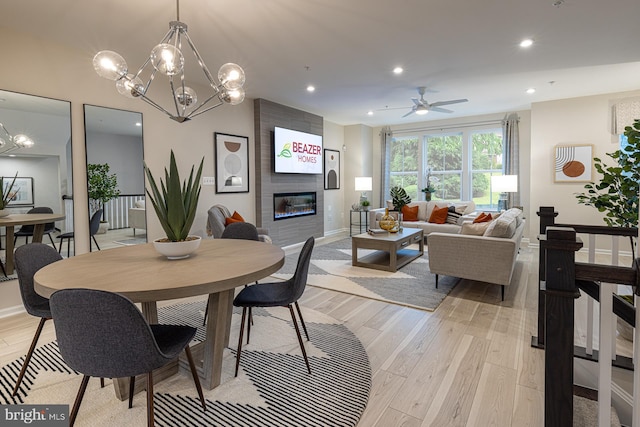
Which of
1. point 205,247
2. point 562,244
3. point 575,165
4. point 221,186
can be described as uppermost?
point 575,165

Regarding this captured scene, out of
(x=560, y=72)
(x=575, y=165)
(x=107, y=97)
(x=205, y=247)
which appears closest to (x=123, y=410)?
(x=205, y=247)

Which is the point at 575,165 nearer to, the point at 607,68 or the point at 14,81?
the point at 607,68

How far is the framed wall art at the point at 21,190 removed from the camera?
9.80 feet

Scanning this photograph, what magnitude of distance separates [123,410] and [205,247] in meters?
1.03

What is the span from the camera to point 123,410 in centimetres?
172

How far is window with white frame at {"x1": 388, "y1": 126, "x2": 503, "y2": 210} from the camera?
22.4 ft

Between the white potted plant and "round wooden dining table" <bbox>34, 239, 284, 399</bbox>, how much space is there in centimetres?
8

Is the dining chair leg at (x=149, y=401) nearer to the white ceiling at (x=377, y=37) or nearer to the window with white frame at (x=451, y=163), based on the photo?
the white ceiling at (x=377, y=37)

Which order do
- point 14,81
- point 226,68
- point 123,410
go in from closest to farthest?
point 123,410 < point 226,68 < point 14,81

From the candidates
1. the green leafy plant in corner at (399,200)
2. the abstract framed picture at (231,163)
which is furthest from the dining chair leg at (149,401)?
the green leafy plant in corner at (399,200)

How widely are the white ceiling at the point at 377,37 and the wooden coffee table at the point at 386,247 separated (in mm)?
2132

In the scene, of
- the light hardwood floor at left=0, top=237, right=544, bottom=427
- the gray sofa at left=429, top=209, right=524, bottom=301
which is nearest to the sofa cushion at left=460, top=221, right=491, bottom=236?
the gray sofa at left=429, top=209, right=524, bottom=301

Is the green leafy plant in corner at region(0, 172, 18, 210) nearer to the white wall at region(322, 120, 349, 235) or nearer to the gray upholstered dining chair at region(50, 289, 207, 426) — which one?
the gray upholstered dining chair at region(50, 289, 207, 426)

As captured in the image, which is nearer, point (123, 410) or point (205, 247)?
point (123, 410)
